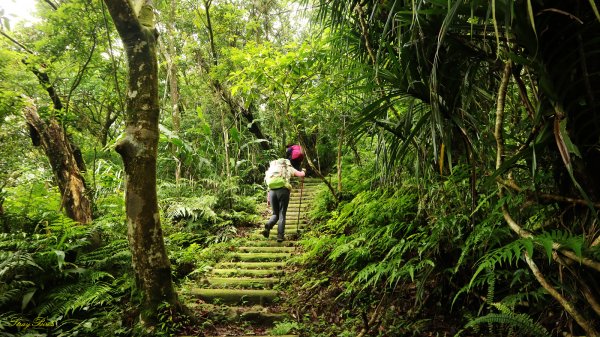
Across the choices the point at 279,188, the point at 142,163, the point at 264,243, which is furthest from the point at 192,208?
the point at 142,163

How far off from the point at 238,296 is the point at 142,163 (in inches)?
79.2

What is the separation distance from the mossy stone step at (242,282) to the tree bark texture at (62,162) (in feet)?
8.30

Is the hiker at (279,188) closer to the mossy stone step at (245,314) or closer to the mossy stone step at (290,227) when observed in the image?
the mossy stone step at (290,227)

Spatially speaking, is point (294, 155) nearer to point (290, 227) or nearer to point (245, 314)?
point (290, 227)

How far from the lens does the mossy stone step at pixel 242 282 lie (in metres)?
4.39

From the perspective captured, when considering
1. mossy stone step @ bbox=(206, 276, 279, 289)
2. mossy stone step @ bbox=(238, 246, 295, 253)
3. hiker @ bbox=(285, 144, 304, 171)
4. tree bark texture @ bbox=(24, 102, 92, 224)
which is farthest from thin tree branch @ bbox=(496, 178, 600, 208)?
tree bark texture @ bbox=(24, 102, 92, 224)

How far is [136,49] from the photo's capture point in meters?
3.25

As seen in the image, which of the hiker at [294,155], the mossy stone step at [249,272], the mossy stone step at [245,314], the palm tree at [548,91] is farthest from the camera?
the hiker at [294,155]

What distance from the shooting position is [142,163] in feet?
Answer: 10.4

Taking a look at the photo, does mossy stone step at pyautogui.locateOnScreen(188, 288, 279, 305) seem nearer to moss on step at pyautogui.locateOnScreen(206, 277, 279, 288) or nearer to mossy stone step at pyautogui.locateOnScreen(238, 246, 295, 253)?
moss on step at pyautogui.locateOnScreen(206, 277, 279, 288)

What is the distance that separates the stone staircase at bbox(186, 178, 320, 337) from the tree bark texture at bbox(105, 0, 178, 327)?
31.9 inches

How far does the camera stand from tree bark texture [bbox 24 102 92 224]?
16.8 ft

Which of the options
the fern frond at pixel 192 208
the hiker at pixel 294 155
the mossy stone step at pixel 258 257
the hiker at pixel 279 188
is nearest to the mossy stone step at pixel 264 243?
the hiker at pixel 279 188

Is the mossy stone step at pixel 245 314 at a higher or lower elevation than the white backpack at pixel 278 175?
lower
